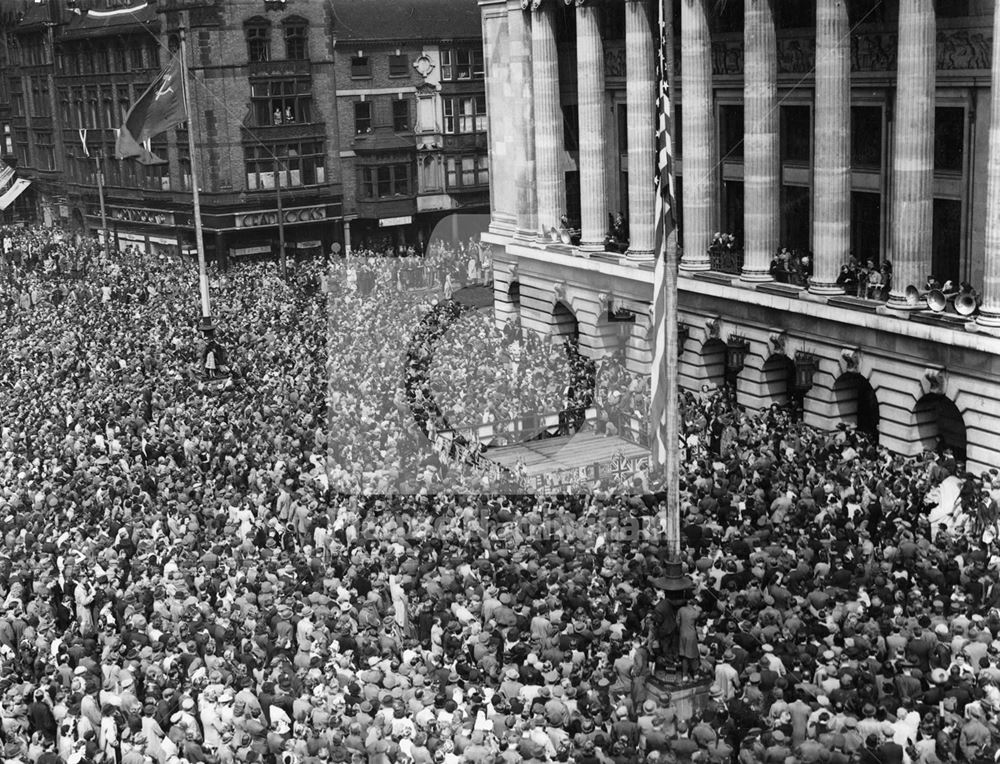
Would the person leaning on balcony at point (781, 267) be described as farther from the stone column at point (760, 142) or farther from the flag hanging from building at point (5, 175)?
the flag hanging from building at point (5, 175)

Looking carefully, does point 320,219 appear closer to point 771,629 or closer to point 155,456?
point 155,456

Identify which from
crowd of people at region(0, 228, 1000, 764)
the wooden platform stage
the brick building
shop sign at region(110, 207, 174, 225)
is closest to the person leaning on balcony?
crowd of people at region(0, 228, 1000, 764)

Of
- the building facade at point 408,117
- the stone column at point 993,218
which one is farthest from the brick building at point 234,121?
the stone column at point 993,218

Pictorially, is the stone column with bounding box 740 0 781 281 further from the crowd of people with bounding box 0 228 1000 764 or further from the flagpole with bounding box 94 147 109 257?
the flagpole with bounding box 94 147 109 257

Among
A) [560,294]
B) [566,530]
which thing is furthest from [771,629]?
[560,294]

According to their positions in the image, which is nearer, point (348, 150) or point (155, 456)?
point (155, 456)

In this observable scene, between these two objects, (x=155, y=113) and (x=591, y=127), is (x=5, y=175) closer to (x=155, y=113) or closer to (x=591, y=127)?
(x=155, y=113)

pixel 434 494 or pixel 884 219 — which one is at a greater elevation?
pixel 884 219

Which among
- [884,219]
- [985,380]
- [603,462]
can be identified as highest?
[884,219]
